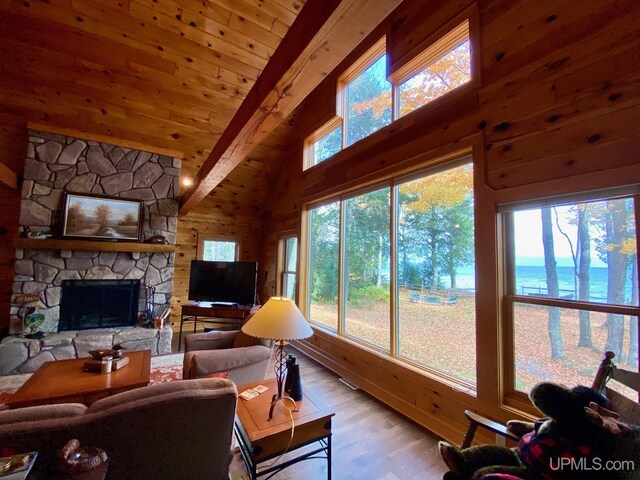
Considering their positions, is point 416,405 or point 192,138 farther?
point 192,138

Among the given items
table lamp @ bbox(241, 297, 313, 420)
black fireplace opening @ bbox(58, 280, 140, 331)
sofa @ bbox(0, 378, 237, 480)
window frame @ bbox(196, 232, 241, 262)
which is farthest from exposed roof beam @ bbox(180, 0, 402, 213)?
window frame @ bbox(196, 232, 241, 262)

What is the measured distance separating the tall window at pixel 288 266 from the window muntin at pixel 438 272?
8.36 feet

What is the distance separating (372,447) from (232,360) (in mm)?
1368

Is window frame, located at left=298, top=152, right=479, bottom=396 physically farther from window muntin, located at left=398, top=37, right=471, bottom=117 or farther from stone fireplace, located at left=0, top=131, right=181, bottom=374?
stone fireplace, located at left=0, top=131, right=181, bottom=374

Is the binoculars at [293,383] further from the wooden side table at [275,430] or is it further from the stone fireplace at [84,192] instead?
the stone fireplace at [84,192]

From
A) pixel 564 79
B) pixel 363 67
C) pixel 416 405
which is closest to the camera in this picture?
pixel 564 79

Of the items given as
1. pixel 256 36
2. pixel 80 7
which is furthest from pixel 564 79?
pixel 80 7

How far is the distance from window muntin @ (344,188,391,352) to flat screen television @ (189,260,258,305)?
1738 mm

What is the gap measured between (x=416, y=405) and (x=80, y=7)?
536 cm

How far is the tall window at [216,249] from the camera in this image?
5.92 metres

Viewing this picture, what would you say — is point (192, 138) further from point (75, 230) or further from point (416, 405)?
point (416, 405)

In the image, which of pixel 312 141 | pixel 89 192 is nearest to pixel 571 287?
pixel 312 141

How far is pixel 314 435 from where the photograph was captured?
1721 mm

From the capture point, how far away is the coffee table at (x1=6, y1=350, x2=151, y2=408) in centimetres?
208
